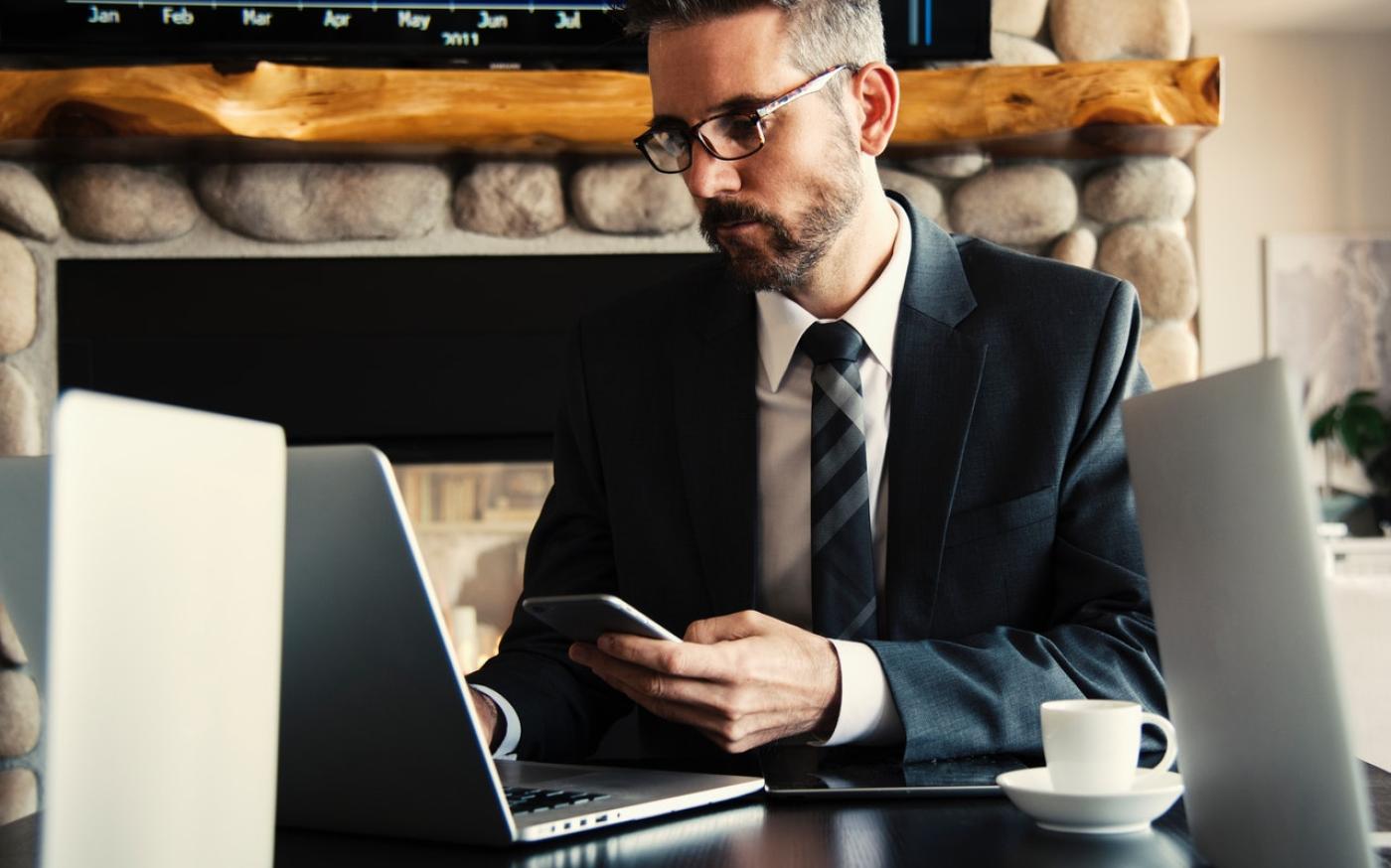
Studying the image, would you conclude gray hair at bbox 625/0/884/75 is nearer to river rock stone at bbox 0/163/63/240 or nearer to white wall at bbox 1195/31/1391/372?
river rock stone at bbox 0/163/63/240

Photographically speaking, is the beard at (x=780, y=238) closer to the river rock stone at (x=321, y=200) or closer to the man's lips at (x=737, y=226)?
the man's lips at (x=737, y=226)

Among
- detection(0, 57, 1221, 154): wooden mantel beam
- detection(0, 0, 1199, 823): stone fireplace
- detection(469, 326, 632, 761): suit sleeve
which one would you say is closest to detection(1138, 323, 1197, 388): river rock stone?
detection(0, 0, 1199, 823): stone fireplace

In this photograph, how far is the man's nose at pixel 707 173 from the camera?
1.37 m

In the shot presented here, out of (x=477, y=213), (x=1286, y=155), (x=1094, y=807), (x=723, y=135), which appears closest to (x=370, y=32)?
(x=477, y=213)

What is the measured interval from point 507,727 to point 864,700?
295 millimetres

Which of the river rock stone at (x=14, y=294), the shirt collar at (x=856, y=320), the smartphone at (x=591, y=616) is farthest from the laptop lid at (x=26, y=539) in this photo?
the river rock stone at (x=14, y=294)

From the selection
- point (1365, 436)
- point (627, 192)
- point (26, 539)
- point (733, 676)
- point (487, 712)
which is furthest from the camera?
point (1365, 436)

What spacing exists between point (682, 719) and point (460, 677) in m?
0.31

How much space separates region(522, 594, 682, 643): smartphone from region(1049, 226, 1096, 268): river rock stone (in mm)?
1608

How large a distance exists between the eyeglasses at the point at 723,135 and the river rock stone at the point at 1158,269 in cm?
113

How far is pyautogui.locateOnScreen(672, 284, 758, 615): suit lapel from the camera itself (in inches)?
53.7

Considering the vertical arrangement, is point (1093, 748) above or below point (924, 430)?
below

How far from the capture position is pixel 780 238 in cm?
139

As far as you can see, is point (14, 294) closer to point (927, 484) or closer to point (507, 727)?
point (507, 727)
